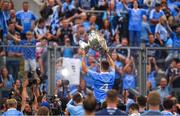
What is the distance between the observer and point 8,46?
821 inches

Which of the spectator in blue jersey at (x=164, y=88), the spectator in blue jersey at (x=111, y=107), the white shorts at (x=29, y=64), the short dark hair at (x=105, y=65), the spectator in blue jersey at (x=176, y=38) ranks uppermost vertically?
the spectator in blue jersey at (x=176, y=38)

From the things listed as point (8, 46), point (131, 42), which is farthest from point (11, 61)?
point (131, 42)

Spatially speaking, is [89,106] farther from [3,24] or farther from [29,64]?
[3,24]

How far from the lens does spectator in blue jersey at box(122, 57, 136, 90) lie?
20344 millimetres

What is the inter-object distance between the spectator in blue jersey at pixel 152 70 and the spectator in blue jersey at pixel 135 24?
11.0ft

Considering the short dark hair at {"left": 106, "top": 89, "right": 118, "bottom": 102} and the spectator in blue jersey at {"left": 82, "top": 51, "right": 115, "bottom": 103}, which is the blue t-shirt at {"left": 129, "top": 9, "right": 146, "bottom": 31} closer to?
the spectator in blue jersey at {"left": 82, "top": 51, "right": 115, "bottom": 103}

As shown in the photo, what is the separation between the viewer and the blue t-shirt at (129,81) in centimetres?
2031

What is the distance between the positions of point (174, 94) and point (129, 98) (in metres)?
1.33

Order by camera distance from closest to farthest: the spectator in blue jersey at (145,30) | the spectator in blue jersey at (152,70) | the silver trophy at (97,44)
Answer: the silver trophy at (97,44)
the spectator in blue jersey at (152,70)
the spectator in blue jersey at (145,30)

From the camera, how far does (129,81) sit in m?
20.5

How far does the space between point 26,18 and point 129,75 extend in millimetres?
4729

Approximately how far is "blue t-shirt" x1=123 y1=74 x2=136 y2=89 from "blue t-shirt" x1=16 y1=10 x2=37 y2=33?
14.4 feet

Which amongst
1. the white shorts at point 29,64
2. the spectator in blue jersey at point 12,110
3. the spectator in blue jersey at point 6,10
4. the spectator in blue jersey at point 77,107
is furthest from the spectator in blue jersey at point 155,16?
the spectator in blue jersey at point 12,110

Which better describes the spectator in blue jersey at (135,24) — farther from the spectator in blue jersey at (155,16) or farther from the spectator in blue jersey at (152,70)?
the spectator in blue jersey at (152,70)
